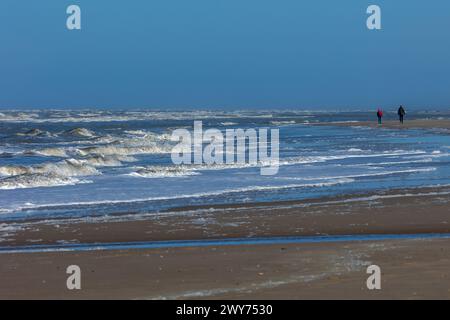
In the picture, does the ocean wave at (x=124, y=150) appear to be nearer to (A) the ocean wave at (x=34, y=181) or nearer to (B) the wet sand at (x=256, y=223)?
(A) the ocean wave at (x=34, y=181)

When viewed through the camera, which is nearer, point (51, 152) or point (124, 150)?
point (51, 152)

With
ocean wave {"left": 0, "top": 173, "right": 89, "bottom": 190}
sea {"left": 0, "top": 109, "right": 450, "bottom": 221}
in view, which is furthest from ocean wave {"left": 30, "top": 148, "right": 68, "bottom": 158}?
ocean wave {"left": 0, "top": 173, "right": 89, "bottom": 190}

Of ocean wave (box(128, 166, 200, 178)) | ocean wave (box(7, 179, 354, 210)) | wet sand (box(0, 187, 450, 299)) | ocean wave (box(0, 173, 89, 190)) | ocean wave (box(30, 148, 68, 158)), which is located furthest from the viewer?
ocean wave (box(30, 148, 68, 158))

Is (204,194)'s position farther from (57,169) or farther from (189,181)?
(57,169)

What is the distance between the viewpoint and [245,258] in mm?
9391

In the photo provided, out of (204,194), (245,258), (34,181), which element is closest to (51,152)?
(34,181)

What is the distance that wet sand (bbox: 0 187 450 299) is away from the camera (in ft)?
24.9

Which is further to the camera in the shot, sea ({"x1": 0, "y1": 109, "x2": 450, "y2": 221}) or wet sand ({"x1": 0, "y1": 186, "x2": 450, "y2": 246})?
sea ({"x1": 0, "y1": 109, "x2": 450, "y2": 221})

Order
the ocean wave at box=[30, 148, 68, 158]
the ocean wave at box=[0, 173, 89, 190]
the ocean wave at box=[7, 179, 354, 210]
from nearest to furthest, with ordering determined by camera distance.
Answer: the ocean wave at box=[7, 179, 354, 210]
the ocean wave at box=[0, 173, 89, 190]
the ocean wave at box=[30, 148, 68, 158]

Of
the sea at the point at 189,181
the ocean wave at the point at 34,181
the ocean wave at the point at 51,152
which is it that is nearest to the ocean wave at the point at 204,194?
the sea at the point at 189,181

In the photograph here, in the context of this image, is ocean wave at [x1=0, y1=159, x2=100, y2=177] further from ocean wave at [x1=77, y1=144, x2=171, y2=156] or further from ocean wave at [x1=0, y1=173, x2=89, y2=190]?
ocean wave at [x1=77, y1=144, x2=171, y2=156]

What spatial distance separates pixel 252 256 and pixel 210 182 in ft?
33.4

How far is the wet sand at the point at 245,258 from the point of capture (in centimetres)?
760
